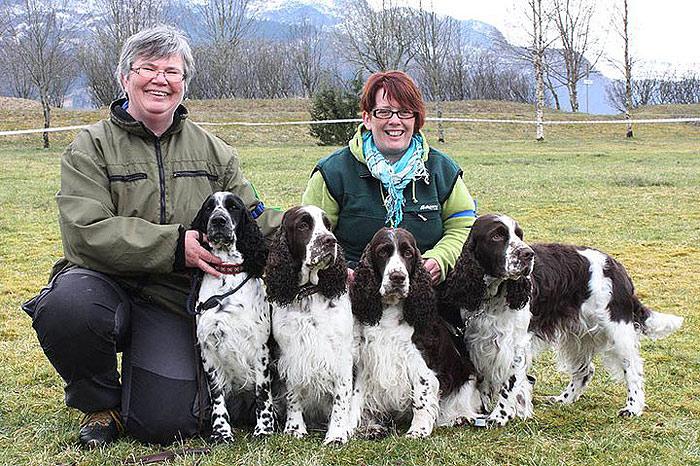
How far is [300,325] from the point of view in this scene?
3861 mm

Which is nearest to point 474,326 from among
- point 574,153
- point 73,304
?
point 73,304

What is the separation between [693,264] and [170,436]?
6.44m

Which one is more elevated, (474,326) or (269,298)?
(269,298)

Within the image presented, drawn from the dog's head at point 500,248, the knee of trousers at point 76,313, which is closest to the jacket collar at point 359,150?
the dog's head at point 500,248

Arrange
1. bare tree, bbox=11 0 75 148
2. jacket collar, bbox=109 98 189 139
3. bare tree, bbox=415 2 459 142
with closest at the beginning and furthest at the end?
jacket collar, bbox=109 98 189 139, bare tree, bbox=11 0 75 148, bare tree, bbox=415 2 459 142

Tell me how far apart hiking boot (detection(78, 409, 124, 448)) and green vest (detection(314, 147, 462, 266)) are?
1.46 m

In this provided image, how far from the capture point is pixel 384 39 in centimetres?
4150

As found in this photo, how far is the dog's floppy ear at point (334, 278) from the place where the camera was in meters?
3.80

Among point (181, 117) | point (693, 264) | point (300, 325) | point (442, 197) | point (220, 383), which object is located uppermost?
point (181, 117)

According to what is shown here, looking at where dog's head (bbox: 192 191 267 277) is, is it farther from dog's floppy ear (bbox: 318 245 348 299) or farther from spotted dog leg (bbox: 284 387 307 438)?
spotted dog leg (bbox: 284 387 307 438)

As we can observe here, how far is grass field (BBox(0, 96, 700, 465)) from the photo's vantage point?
3.64 m

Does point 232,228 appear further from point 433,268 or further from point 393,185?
point 433,268

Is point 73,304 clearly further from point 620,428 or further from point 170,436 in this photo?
point 620,428

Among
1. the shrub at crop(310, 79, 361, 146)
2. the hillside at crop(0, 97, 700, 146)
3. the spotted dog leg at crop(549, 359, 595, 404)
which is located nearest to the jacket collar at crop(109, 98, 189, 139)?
the spotted dog leg at crop(549, 359, 595, 404)
